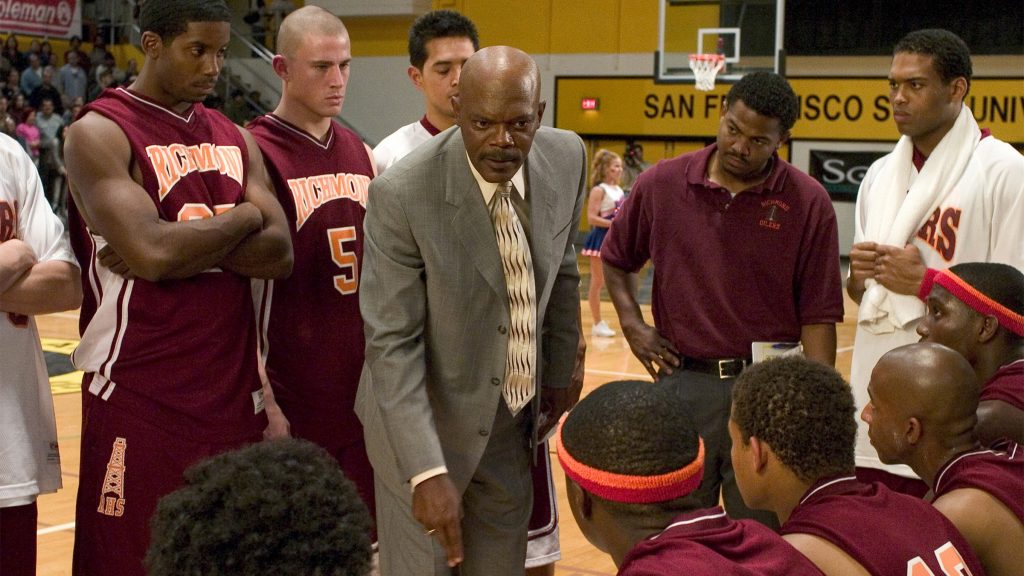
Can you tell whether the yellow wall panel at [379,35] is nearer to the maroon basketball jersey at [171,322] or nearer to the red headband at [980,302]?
the maroon basketball jersey at [171,322]

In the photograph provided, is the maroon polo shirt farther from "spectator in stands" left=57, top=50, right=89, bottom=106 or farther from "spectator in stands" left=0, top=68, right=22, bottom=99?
"spectator in stands" left=57, top=50, right=89, bottom=106

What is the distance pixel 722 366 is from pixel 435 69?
1477mm

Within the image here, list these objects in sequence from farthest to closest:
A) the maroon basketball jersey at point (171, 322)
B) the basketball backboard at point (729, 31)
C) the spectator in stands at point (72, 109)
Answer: the spectator in stands at point (72, 109)
the basketball backboard at point (729, 31)
the maroon basketball jersey at point (171, 322)

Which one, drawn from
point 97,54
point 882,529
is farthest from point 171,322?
point 97,54

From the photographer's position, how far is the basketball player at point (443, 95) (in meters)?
4.01

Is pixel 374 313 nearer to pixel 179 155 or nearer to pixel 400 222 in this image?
pixel 400 222

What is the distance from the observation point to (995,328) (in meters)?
3.40

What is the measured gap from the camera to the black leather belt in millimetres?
3932

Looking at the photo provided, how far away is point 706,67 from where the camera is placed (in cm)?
1634

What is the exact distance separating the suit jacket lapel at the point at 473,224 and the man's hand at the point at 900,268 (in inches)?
66.4

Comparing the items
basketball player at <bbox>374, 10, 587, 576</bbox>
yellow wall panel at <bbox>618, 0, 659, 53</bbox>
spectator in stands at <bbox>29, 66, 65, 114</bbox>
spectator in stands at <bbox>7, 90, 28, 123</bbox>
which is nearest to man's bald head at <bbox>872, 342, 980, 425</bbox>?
basketball player at <bbox>374, 10, 587, 576</bbox>

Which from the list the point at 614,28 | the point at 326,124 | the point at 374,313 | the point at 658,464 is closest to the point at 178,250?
the point at 374,313

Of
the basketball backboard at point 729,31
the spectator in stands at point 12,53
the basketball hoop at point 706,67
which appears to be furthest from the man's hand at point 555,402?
the spectator in stands at point 12,53

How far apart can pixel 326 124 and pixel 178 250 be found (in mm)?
1018
